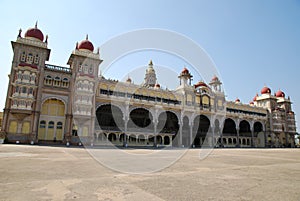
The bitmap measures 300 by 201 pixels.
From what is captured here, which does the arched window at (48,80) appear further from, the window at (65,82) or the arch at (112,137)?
the arch at (112,137)

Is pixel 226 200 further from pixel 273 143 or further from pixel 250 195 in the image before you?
pixel 273 143

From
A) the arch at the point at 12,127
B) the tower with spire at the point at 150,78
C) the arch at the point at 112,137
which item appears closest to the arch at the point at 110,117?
the arch at the point at 112,137

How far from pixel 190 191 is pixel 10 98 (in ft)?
123

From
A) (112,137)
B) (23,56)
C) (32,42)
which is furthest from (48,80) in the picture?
(112,137)

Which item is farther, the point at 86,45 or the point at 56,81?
the point at 86,45

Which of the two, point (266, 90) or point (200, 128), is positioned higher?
point (266, 90)

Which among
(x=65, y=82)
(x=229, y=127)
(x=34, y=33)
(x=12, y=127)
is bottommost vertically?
(x=12, y=127)

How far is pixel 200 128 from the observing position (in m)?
60.9

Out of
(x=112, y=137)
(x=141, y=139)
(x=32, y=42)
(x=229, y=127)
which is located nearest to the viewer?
(x=32, y=42)

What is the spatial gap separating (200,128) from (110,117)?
28.1 meters

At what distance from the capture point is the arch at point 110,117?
45125 millimetres

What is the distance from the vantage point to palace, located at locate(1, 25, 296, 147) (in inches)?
1401

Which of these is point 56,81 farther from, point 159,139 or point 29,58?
point 159,139

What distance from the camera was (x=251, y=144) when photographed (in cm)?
6512
